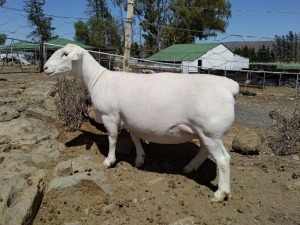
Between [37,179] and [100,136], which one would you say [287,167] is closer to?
[100,136]

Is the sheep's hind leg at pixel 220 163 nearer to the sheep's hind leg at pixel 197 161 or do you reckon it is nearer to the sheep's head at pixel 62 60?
the sheep's hind leg at pixel 197 161

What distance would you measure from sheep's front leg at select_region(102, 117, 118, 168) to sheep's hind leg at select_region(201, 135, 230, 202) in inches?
56.7

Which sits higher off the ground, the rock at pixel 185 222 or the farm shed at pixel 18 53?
the farm shed at pixel 18 53

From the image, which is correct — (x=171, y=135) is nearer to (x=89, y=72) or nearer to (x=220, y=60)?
(x=89, y=72)

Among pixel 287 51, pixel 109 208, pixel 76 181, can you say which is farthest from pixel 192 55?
pixel 109 208

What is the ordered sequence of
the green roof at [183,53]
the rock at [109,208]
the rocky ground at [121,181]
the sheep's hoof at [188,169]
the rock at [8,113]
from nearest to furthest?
the rocky ground at [121,181] < the rock at [109,208] < the sheep's hoof at [188,169] < the rock at [8,113] < the green roof at [183,53]

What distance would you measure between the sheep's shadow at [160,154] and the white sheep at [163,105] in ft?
0.70

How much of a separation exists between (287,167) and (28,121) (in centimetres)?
441

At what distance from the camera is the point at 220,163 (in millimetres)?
4340

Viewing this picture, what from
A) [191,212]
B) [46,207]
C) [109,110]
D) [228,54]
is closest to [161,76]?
[109,110]

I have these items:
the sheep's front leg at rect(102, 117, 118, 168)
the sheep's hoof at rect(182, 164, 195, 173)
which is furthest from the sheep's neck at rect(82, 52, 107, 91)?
the sheep's hoof at rect(182, 164, 195, 173)

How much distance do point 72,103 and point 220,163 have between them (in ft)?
10.9

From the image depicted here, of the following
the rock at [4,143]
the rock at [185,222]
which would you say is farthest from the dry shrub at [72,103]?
the rock at [185,222]

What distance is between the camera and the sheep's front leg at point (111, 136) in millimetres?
5141
